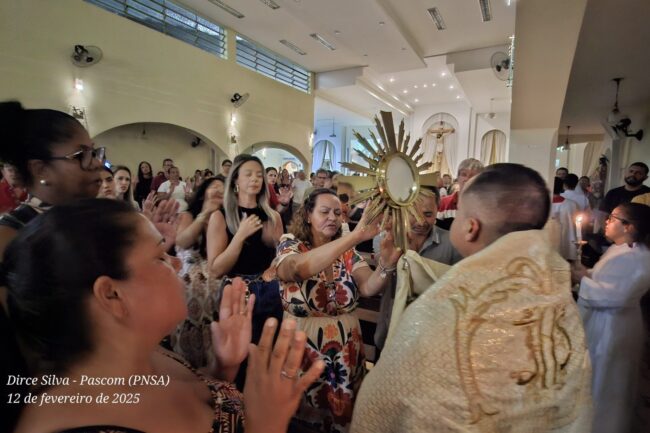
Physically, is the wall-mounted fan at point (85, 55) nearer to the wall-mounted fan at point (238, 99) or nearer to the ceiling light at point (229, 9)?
the ceiling light at point (229, 9)

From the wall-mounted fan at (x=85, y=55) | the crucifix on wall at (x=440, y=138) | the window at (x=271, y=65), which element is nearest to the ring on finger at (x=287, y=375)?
the wall-mounted fan at (x=85, y=55)

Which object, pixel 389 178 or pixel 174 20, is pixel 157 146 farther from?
pixel 389 178

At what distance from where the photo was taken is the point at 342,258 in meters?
1.80

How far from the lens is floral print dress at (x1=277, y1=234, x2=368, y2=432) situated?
157cm

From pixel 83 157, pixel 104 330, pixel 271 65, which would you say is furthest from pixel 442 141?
pixel 104 330

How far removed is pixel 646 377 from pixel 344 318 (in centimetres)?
366

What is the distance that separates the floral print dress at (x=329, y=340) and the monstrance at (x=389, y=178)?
0.42 m

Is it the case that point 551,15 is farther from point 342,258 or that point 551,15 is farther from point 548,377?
point 548,377

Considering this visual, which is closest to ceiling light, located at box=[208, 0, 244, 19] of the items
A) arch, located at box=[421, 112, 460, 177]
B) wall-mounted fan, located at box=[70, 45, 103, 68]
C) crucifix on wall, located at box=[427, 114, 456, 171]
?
wall-mounted fan, located at box=[70, 45, 103, 68]

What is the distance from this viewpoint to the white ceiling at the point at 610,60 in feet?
12.4

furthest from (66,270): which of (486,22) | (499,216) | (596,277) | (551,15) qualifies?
(486,22)

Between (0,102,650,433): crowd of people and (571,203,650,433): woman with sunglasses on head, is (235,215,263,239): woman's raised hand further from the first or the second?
(571,203,650,433): woman with sunglasses on head

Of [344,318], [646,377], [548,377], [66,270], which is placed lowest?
[646,377]

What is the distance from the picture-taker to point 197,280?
222 cm
